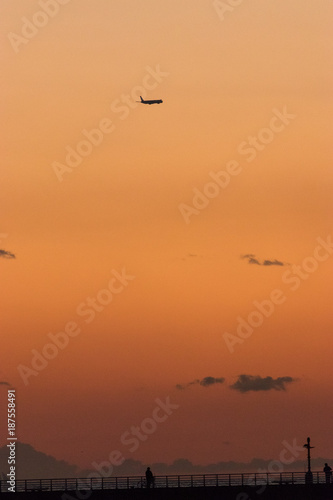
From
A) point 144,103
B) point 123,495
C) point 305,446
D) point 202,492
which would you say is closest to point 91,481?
point 123,495

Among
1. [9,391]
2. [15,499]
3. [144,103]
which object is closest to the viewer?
[9,391]

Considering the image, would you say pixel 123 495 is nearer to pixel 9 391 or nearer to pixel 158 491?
pixel 158 491

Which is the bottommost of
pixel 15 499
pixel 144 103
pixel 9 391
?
pixel 15 499

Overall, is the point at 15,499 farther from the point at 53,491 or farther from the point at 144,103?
the point at 144,103

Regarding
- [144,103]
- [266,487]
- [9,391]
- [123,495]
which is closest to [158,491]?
[123,495]

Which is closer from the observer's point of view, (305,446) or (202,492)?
(202,492)

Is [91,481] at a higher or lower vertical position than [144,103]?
lower

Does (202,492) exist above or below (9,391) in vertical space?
below

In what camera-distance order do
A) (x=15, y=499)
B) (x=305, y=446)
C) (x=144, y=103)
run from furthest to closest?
(x=144, y=103) → (x=305, y=446) → (x=15, y=499)

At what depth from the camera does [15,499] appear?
103m

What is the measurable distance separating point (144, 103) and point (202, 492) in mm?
71426

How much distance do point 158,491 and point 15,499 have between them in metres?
12.6

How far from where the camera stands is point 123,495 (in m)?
104

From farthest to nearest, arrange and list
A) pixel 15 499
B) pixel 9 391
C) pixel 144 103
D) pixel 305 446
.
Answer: pixel 144 103 < pixel 305 446 < pixel 15 499 < pixel 9 391
